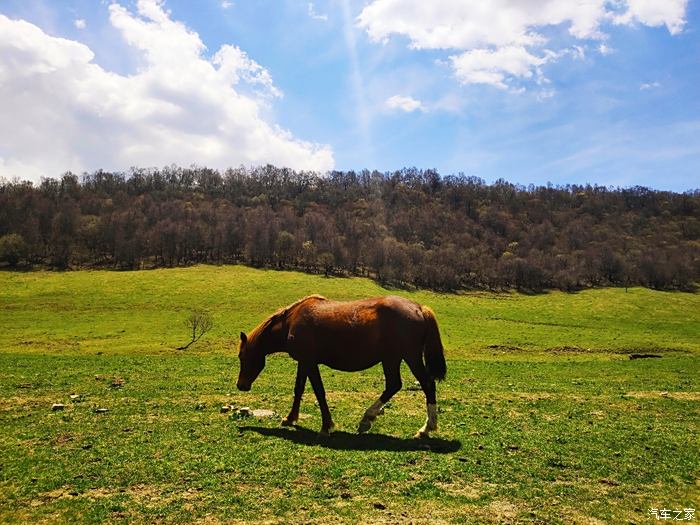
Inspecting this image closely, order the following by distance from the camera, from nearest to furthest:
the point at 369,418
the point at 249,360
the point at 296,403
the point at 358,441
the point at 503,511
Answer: the point at 503,511, the point at 358,441, the point at 369,418, the point at 296,403, the point at 249,360

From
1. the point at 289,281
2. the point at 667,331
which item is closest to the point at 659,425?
the point at 667,331

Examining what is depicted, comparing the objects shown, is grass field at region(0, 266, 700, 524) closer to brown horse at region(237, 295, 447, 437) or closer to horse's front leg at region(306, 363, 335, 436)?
horse's front leg at region(306, 363, 335, 436)

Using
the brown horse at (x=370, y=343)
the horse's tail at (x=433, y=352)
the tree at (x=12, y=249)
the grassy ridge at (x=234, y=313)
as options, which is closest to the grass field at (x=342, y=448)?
the brown horse at (x=370, y=343)

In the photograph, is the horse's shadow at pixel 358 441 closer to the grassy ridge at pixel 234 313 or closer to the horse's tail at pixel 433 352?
the horse's tail at pixel 433 352

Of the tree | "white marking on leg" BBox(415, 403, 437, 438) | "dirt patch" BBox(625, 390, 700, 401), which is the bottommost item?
"dirt patch" BBox(625, 390, 700, 401)

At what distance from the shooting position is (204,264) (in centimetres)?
11656

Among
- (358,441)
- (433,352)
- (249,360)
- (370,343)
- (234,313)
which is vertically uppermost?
(370,343)

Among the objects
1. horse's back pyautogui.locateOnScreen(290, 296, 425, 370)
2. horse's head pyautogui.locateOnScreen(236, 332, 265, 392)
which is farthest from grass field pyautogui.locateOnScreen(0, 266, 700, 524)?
horse's back pyautogui.locateOnScreen(290, 296, 425, 370)

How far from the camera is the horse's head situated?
13875 millimetres

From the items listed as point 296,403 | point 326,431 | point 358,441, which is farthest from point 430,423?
point 296,403

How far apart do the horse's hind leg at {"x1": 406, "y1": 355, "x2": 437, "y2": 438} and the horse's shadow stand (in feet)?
1.21

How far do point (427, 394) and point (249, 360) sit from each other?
17.9 ft

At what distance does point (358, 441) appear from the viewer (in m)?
10.9

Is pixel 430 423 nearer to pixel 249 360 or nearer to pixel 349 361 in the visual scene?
pixel 349 361
